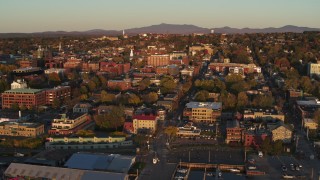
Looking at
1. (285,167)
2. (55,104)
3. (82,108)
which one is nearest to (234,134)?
(285,167)

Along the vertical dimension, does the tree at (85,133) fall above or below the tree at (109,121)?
below

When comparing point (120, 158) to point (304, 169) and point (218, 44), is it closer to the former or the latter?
point (304, 169)

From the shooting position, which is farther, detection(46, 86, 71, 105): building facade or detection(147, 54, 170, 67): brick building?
detection(147, 54, 170, 67): brick building

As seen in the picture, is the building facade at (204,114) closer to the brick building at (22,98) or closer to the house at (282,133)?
the house at (282,133)

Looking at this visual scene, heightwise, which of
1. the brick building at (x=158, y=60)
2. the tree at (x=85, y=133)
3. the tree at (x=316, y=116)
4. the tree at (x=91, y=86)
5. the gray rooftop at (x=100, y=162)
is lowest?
the gray rooftop at (x=100, y=162)

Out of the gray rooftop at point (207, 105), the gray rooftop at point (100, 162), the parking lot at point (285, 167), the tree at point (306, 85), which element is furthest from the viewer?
the tree at point (306, 85)

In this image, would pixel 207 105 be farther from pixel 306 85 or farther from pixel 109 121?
pixel 306 85

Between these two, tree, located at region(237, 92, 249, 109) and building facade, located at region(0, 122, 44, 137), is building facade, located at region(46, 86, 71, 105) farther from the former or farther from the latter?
tree, located at region(237, 92, 249, 109)

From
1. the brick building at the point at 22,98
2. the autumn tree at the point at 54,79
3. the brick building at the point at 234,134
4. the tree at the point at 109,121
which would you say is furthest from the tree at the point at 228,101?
the autumn tree at the point at 54,79

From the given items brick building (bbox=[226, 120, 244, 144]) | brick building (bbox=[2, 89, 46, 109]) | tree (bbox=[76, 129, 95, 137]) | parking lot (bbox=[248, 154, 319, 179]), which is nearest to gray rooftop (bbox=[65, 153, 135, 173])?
tree (bbox=[76, 129, 95, 137])
